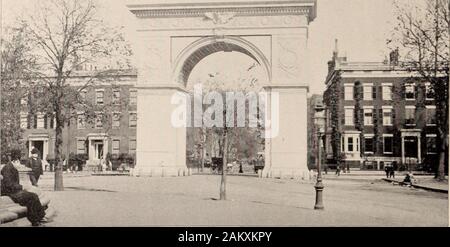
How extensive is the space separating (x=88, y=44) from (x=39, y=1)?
275cm

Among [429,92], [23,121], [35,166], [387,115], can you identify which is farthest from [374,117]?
[23,121]

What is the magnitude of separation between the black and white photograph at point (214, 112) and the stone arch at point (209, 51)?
3.0 inches

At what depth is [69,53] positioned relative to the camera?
1653 cm

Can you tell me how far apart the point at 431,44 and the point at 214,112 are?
277 inches

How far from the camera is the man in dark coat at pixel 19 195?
1061 centimetres

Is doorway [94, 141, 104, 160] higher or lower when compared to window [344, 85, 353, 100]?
lower

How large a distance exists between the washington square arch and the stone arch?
0.05m

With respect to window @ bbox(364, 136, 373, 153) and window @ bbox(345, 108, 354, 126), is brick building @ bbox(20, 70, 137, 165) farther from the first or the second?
window @ bbox(345, 108, 354, 126)

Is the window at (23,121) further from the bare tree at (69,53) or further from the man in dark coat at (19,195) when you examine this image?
Result: the man in dark coat at (19,195)

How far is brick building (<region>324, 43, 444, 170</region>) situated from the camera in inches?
730

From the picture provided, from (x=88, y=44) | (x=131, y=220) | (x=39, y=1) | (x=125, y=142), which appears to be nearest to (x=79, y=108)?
(x=88, y=44)

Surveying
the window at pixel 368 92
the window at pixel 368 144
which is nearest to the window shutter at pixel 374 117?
the window at pixel 368 144

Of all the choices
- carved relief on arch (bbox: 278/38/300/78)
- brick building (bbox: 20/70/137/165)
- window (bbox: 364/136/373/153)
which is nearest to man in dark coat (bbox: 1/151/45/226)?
brick building (bbox: 20/70/137/165)
